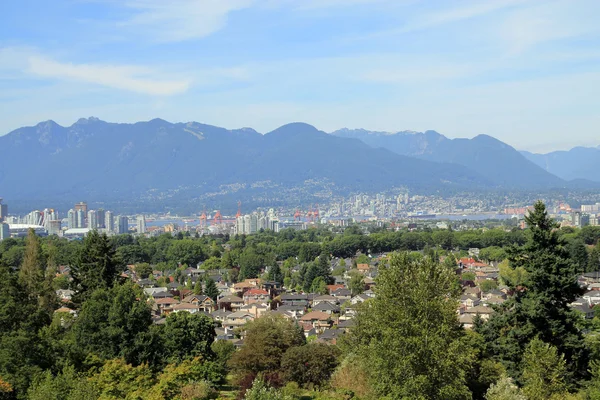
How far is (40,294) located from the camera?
1531 cm

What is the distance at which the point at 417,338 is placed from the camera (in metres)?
10.4

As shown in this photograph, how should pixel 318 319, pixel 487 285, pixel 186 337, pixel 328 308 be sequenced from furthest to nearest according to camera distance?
pixel 487 285 → pixel 328 308 → pixel 318 319 → pixel 186 337

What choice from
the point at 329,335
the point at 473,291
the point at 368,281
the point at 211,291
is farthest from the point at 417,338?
the point at 368,281

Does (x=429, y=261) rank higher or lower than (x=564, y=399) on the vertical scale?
higher

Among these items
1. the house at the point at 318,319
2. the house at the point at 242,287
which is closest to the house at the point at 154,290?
the house at the point at 242,287

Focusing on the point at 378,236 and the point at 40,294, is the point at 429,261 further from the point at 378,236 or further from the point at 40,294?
the point at 378,236

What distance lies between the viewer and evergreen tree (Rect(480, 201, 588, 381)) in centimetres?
1138

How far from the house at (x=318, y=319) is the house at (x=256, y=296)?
4.04m

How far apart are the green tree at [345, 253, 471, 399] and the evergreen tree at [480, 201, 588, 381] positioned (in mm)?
1096

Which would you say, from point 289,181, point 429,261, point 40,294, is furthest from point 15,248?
point 289,181

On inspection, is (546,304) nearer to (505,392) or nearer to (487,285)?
(505,392)

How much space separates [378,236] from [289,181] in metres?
150

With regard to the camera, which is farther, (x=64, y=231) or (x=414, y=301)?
(x=64, y=231)

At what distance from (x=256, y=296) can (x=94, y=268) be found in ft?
45.2
